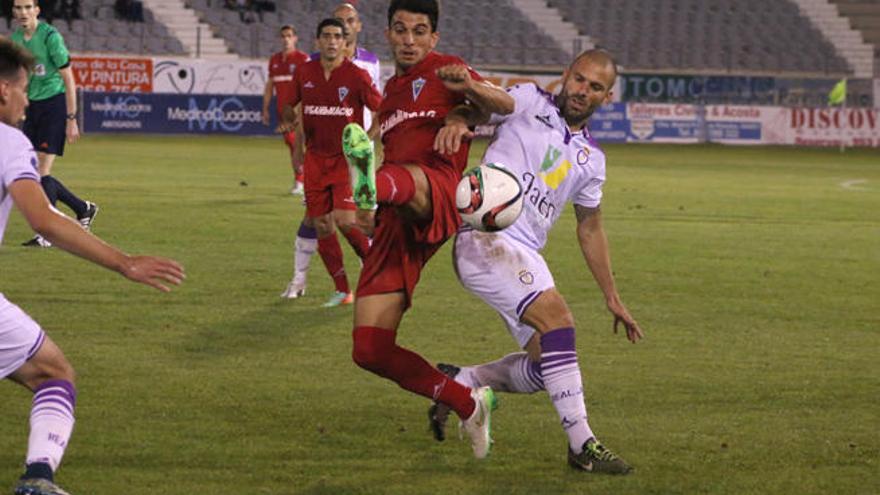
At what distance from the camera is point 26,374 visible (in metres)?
5.61

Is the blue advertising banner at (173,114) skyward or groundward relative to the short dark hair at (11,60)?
groundward

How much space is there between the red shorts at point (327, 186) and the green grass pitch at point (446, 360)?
747 mm

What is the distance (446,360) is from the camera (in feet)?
30.4

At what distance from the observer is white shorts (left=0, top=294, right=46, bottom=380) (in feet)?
17.5

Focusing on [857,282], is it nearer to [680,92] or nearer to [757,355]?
[757,355]

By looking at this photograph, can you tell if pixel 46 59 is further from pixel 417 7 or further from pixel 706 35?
pixel 706 35

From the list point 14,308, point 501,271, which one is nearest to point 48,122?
point 501,271

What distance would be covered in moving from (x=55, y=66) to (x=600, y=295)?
6.08 meters

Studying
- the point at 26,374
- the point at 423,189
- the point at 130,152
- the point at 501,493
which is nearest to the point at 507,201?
the point at 423,189

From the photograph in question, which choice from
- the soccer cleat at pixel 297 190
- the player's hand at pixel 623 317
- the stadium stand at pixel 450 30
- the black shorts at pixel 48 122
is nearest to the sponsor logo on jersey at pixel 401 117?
the player's hand at pixel 623 317

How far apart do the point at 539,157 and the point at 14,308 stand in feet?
7.89

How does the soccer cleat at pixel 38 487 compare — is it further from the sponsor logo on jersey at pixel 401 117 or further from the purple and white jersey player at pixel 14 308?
the sponsor logo on jersey at pixel 401 117

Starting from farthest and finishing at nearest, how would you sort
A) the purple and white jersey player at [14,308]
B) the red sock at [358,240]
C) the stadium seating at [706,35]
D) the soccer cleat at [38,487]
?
the stadium seating at [706,35] < the red sock at [358,240] < the soccer cleat at [38,487] < the purple and white jersey player at [14,308]

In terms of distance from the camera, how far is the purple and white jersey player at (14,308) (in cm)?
528
